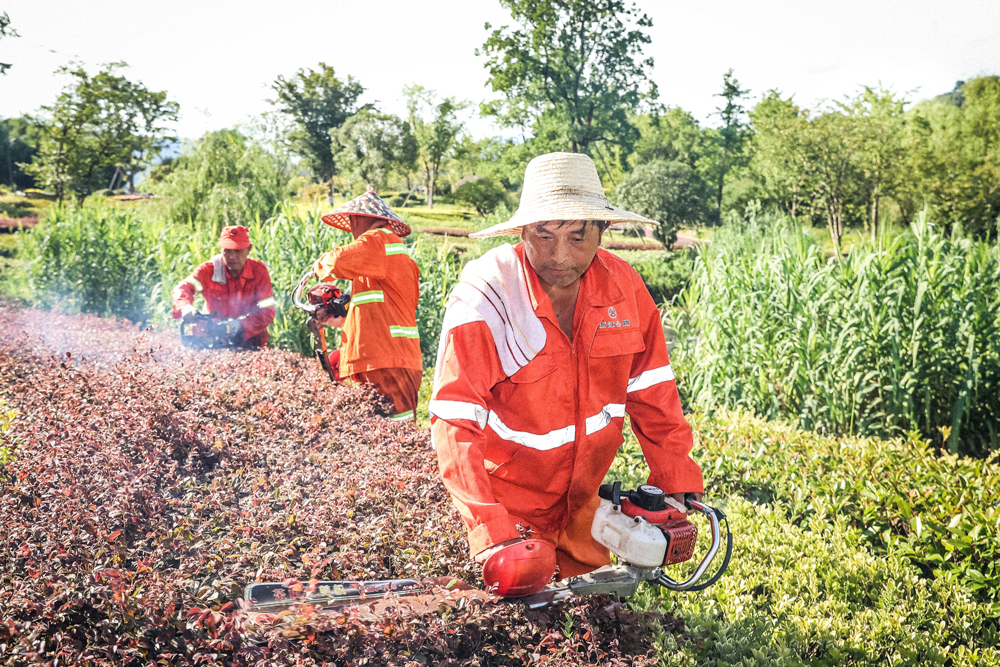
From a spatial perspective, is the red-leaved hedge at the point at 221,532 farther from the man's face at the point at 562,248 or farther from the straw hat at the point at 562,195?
the straw hat at the point at 562,195

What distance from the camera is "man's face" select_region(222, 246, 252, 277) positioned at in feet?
18.4

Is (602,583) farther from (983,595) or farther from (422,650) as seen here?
(983,595)

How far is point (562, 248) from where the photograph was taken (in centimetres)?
224

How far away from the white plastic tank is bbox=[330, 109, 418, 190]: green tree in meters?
26.3

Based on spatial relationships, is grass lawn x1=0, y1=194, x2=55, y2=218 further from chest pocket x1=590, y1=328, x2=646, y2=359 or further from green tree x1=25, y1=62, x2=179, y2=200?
chest pocket x1=590, y1=328, x2=646, y2=359

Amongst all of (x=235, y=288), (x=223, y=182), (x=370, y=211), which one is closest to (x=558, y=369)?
(x=370, y=211)

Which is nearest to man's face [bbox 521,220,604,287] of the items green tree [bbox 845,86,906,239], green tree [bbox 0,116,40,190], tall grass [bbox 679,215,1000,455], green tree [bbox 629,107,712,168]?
tall grass [bbox 679,215,1000,455]

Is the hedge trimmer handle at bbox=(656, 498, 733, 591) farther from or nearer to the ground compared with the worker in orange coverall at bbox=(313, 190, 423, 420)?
nearer to the ground

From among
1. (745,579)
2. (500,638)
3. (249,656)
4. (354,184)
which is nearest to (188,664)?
(249,656)

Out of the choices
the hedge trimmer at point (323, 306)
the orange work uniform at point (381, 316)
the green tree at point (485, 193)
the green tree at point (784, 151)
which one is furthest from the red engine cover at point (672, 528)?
the green tree at point (485, 193)

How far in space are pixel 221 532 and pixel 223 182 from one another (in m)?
12.9

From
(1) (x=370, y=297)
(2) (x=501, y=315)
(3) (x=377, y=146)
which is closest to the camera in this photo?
(2) (x=501, y=315)

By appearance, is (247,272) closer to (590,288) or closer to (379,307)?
(379,307)

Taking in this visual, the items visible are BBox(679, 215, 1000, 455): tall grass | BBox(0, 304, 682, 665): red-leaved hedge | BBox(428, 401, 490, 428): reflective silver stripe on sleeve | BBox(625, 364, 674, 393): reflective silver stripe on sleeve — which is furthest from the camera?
BBox(679, 215, 1000, 455): tall grass
